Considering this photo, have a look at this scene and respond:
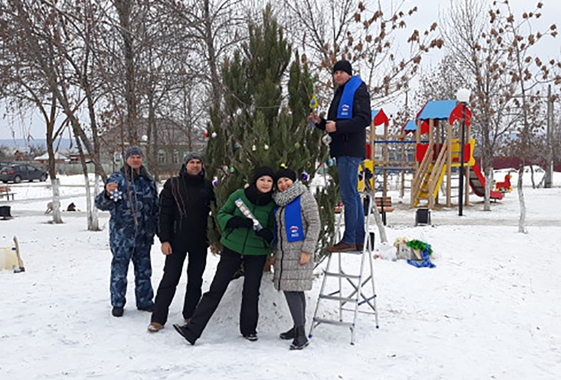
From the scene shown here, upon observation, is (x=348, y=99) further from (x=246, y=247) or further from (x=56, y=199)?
(x=56, y=199)

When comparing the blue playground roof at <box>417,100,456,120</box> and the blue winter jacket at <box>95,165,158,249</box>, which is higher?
the blue playground roof at <box>417,100,456,120</box>

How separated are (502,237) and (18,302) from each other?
29.5 feet

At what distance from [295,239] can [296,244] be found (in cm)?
5

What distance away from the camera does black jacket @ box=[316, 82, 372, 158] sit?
4.49m

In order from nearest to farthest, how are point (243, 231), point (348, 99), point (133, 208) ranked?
point (243, 231)
point (348, 99)
point (133, 208)

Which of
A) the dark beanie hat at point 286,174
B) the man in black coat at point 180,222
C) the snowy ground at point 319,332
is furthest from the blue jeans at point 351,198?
the man in black coat at point 180,222

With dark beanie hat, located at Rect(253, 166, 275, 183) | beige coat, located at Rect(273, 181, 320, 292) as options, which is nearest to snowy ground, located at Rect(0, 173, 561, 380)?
beige coat, located at Rect(273, 181, 320, 292)

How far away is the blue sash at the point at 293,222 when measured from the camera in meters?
4.34

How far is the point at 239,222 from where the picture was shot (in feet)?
14.3

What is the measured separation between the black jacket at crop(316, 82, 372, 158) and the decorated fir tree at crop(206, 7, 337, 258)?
0.32 m

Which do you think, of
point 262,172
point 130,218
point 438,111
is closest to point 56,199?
point 130,218

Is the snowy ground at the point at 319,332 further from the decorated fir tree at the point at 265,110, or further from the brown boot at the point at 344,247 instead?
the decorated fir tree at the point at 265,110

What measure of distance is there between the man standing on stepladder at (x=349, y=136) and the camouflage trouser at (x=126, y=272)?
2000mm

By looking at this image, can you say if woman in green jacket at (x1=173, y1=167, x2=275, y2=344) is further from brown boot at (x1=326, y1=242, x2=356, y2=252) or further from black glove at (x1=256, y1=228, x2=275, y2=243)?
brown boot at (x1=326, y1=242, x2=356, y2=252)
